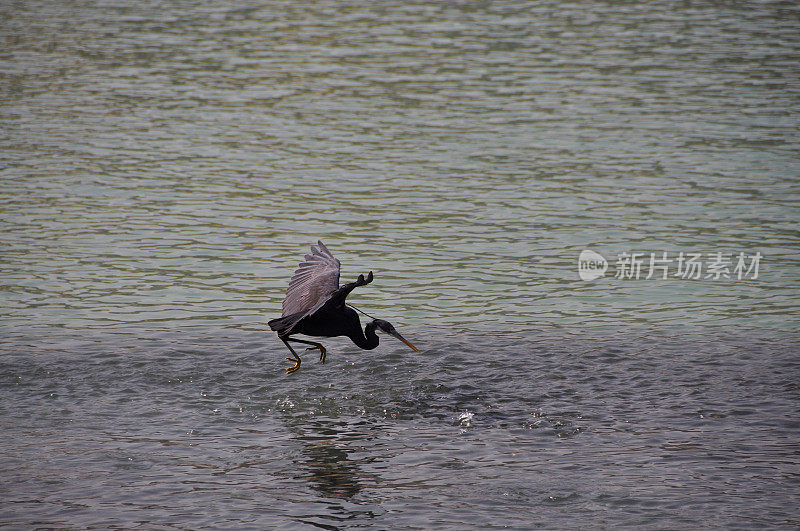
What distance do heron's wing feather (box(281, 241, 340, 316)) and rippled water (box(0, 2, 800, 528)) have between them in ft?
3.03

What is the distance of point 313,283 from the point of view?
993cm

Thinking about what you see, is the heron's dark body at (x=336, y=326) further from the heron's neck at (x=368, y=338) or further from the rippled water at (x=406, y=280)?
the rippled water at (x=406, y=280)

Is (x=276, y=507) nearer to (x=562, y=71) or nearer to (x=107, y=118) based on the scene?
(x=107, y=118)

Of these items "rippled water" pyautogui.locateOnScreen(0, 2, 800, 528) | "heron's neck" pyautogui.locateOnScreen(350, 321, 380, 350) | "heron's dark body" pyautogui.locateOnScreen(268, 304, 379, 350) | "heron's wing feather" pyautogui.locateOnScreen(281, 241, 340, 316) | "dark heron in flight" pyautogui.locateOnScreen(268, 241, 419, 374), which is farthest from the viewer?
"heron's neck" pyautogui.locateOnScreen(350, 321, 380, 350)

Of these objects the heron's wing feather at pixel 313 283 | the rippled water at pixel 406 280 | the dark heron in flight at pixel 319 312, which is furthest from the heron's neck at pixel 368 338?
the heron's wing feather at pixel 313 283

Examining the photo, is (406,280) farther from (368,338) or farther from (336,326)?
(336,326)

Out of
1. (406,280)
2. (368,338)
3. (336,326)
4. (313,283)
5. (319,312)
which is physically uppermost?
(313,283)

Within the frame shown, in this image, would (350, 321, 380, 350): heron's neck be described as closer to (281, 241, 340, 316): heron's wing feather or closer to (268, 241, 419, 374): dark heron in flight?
(268, 241, 419, 374): dark heron in flight

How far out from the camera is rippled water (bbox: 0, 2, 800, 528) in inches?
323

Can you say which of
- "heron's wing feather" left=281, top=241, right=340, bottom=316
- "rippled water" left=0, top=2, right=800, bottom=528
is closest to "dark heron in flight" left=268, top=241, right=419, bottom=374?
"heron's wing feather" left=281, top=241, right=340, bottom=316

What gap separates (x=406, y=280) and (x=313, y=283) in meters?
3.50

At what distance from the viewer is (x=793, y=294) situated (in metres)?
12.6

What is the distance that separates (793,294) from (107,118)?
44.7 feet

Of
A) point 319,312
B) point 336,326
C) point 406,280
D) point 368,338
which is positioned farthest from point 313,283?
point 406,280
